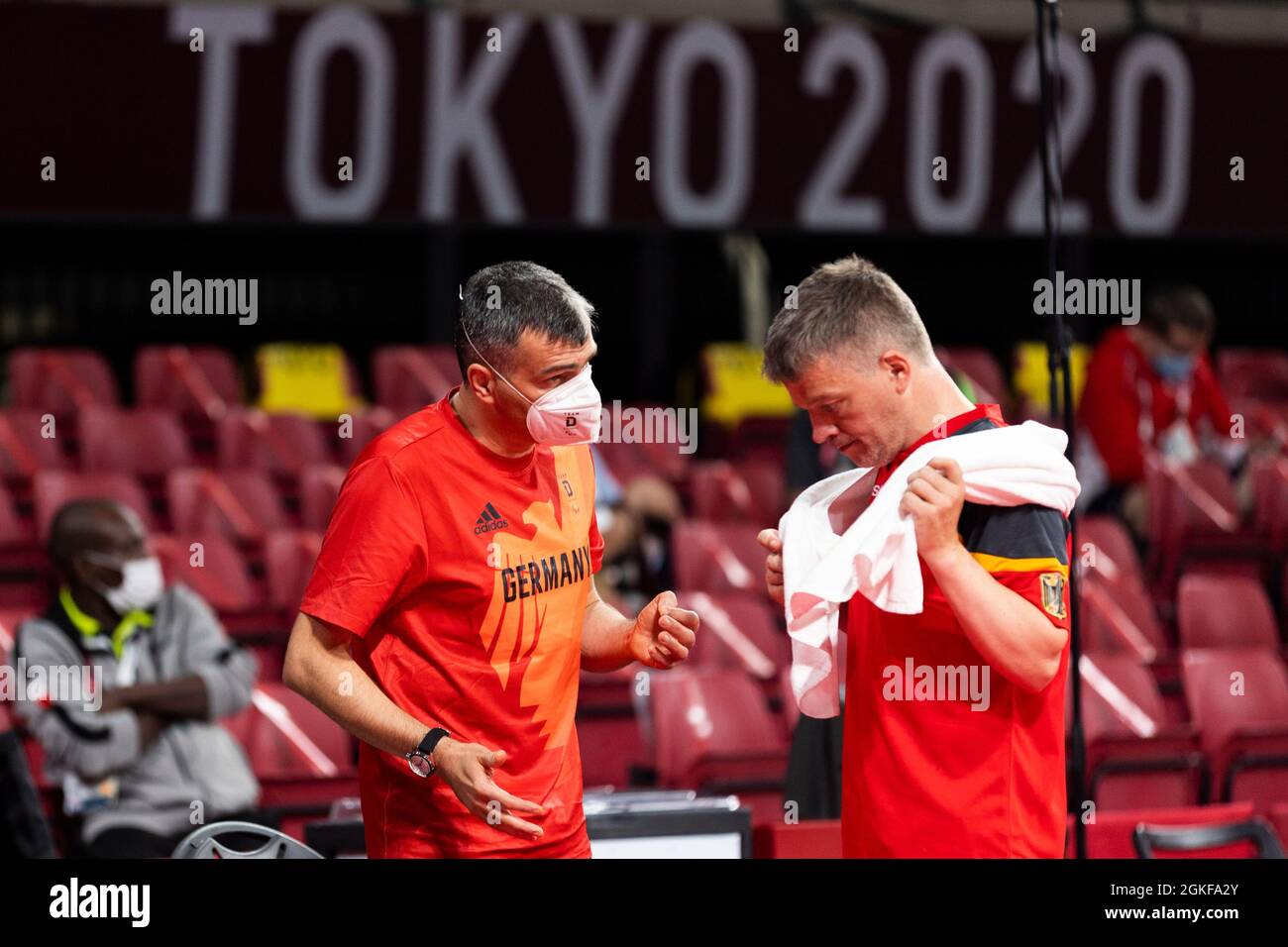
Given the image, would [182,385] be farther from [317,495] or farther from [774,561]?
[774,561]

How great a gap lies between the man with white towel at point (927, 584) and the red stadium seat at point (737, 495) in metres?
5.19

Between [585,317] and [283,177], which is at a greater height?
[283,177]

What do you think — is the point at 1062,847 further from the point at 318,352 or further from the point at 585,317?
the point at 318,352

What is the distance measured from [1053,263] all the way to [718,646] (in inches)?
129

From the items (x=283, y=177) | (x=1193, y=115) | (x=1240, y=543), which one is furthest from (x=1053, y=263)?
(x=1193, y=115)

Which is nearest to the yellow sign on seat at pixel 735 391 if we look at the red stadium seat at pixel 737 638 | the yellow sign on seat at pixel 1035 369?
the yellow sign on seat at pixel 1035 369

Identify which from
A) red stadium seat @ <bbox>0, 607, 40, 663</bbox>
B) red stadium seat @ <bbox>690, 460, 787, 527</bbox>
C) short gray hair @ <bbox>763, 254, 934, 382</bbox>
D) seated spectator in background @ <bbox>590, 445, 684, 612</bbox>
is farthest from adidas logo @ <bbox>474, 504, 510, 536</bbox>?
red stadium seat @ <bbox>690, 460, 787, 527</bbox>

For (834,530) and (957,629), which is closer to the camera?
(957,629)

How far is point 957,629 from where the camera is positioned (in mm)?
2338

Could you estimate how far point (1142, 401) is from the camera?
25.1 feet

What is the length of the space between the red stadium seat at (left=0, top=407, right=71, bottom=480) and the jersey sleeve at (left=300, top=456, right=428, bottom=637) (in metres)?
5.07

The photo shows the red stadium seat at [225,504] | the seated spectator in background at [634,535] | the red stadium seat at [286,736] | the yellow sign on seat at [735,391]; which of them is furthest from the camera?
the yellow sign on seat at [735,391]

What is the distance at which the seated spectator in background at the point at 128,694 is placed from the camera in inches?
176

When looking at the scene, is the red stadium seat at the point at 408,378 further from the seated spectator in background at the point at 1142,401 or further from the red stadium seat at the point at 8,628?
the red stadium seat at the point at 8,628
